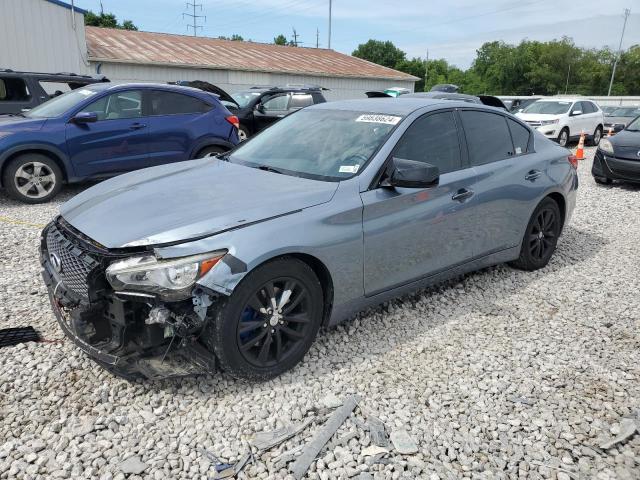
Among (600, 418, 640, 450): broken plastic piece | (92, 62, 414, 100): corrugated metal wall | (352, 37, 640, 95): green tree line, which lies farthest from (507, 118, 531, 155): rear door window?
(352, 37, 640, 95): green tree line

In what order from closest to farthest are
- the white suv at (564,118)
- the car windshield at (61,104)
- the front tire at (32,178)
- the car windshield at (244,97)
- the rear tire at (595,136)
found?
the front tire at (32,178) < the car windshield at (61,104) < the car windshield at (244,97) < the white suv at (564,118) < the rear tire at (595,136)

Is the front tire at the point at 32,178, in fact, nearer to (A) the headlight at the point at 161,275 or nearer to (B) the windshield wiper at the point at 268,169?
(B) the windshield wiper at the point at 268,169

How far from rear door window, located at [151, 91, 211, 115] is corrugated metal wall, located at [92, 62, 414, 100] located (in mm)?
11483

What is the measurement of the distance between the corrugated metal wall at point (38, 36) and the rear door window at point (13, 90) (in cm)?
883

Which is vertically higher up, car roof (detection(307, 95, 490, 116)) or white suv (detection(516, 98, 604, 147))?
car roof (detection(307, 95, 490, 116))

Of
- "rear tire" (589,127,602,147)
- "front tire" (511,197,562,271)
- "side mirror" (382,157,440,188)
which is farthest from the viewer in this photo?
"rear tire" (589,127,602,147)

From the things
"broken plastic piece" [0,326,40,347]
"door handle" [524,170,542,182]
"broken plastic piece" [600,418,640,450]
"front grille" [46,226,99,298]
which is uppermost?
"door handle" [524,170,542,182]

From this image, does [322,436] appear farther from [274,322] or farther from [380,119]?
[380,119]

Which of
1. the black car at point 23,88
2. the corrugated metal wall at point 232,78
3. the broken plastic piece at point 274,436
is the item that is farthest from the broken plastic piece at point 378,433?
the corrugated metal wall at point 232,78

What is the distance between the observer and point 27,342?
137 inches

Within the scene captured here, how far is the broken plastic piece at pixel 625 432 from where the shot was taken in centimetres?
274

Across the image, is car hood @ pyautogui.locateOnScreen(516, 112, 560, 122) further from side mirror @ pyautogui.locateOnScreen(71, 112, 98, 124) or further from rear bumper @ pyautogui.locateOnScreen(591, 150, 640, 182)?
side mirror @ pyautogui.locateOnScreen(71, 112, 98, 124)

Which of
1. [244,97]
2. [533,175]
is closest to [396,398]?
[533,175]

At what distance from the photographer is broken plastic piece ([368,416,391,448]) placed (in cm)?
269
